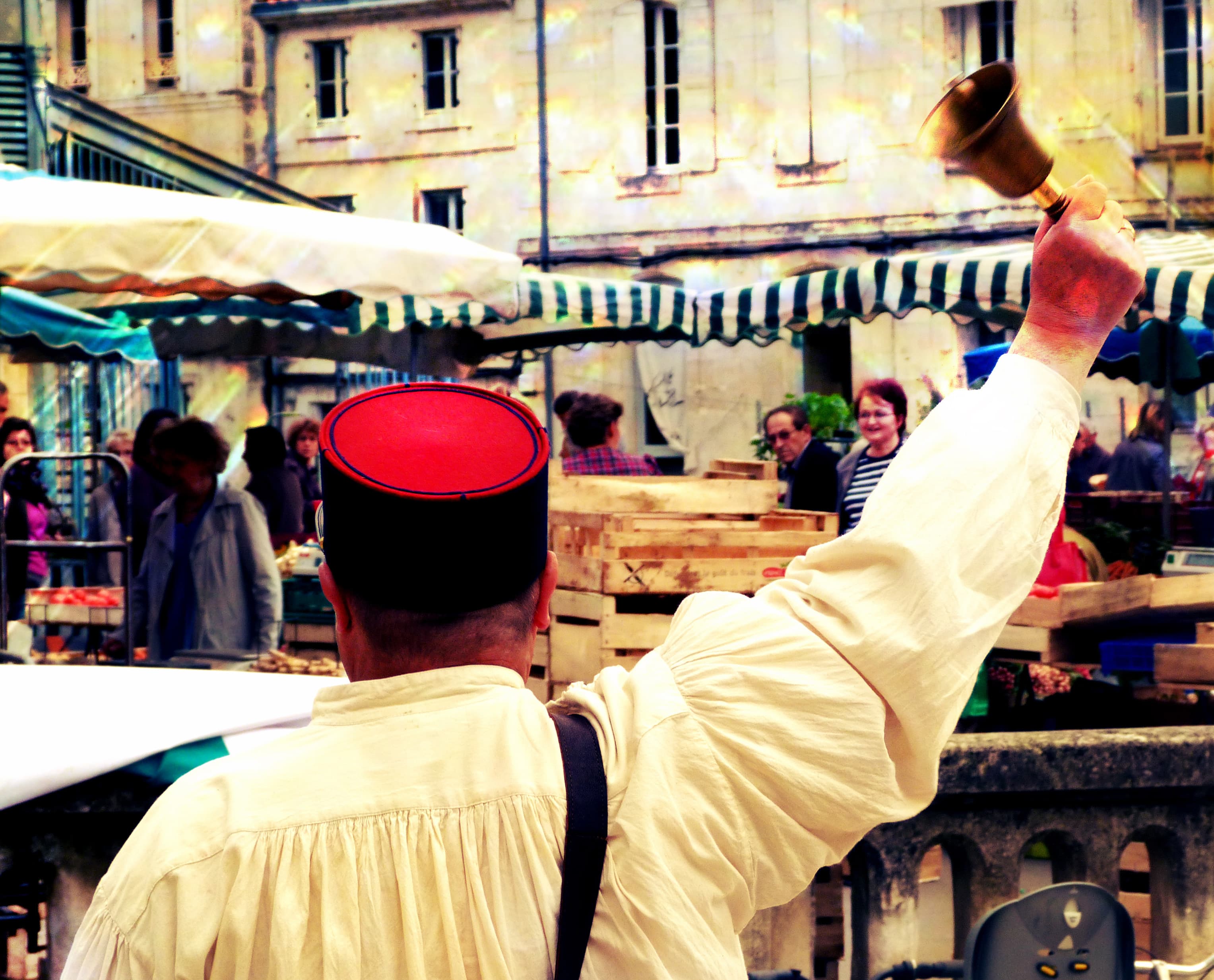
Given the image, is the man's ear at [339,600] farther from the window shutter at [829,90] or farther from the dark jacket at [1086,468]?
the window shutter at [829,90]

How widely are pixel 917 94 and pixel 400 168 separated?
8287mm

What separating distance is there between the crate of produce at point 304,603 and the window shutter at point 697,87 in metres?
14.3

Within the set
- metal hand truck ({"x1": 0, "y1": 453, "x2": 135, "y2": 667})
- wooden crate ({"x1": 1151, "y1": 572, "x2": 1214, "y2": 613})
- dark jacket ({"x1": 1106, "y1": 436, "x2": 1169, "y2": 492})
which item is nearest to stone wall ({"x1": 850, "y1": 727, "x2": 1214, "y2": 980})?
wooden crate ({"x1": 1151, "y1": 572, "x2": 1214, "y2": 613})

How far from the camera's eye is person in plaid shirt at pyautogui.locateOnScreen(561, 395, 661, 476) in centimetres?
635

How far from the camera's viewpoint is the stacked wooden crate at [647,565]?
3.80 metres

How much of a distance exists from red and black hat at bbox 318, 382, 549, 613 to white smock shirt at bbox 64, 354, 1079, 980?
4 centimetres

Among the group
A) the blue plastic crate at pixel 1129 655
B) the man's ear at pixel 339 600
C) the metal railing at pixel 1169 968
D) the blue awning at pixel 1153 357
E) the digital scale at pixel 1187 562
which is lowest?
the metal railing at pixel 1169 968

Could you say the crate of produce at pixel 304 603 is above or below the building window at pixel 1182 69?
below

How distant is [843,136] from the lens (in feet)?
60.5

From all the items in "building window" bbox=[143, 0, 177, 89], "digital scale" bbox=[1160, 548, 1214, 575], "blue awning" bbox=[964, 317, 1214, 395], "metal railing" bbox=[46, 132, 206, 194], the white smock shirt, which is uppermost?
"building window" bbox=[143, 0, 177, 89]

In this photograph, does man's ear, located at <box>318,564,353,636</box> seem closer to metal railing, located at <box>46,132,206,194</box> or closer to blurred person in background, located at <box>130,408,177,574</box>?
blurred person in background, located at <box>130,408,177,574</box>

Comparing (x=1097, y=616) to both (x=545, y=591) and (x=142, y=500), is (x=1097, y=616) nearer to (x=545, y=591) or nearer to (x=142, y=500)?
(x=545, y=591)

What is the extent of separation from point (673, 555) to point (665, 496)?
0.50 m

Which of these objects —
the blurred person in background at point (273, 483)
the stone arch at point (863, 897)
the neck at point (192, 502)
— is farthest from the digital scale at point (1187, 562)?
the blurred person in background at point (273, 483)
